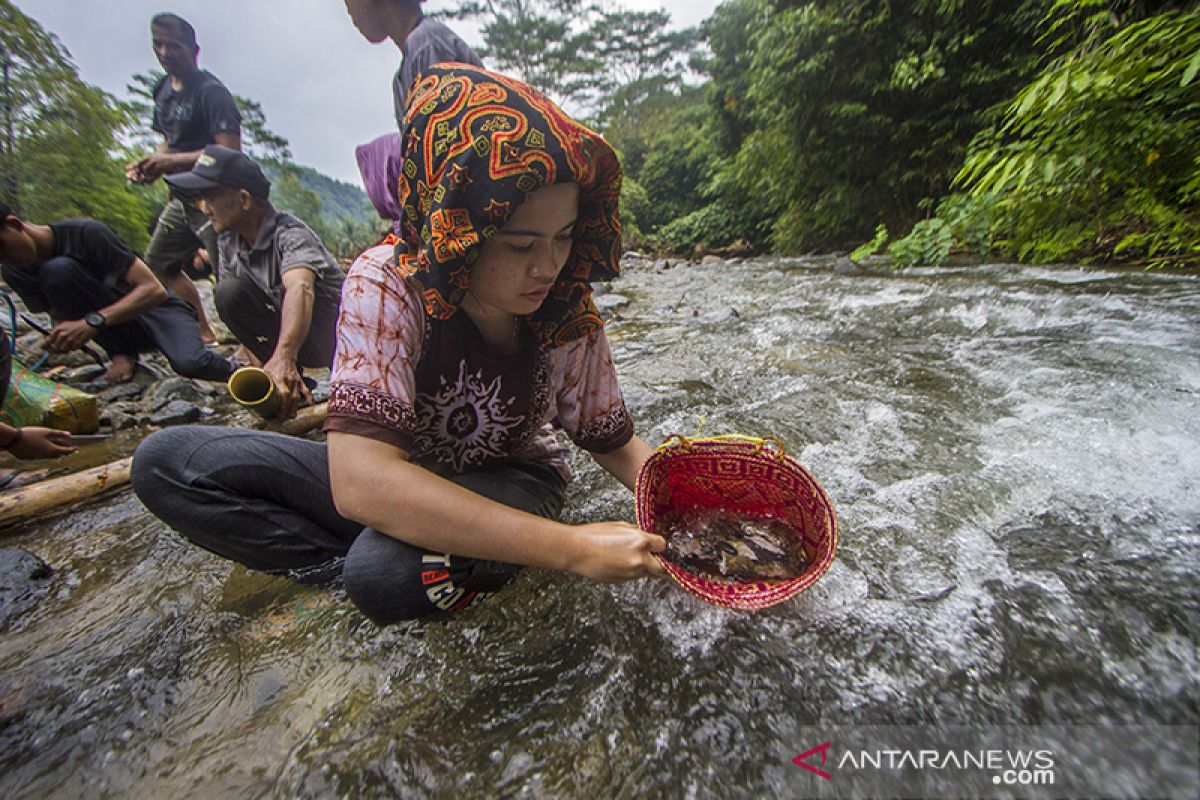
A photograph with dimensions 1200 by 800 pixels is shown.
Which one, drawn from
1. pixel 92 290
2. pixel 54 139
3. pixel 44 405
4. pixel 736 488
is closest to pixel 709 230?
pixel 92 290

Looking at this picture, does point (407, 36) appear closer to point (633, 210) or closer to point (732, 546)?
point (732, 546)

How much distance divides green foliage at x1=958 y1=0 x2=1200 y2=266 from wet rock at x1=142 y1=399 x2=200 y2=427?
6.22 m

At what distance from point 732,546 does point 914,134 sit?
353 inches

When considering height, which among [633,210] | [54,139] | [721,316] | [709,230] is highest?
[54,139]

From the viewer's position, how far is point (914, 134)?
23.9 feet

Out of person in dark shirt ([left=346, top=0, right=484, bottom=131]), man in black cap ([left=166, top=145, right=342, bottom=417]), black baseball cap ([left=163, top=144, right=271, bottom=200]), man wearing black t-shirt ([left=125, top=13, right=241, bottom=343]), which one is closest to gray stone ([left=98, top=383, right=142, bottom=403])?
man wearing black t-shirt ([left=125, top=13, right=241, bottom=343])

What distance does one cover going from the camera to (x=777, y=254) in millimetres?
10641

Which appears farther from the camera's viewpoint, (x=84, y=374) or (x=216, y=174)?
(x=84, y=374)

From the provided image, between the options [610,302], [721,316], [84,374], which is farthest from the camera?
[610,302]

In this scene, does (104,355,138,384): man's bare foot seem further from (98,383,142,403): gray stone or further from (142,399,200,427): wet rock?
(142,399,200,427): wet rock

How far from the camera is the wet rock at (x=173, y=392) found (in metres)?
3.26

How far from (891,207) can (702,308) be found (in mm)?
5553

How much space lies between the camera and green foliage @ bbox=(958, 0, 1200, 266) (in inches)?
119

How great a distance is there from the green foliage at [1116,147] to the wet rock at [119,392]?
6.95 meters
